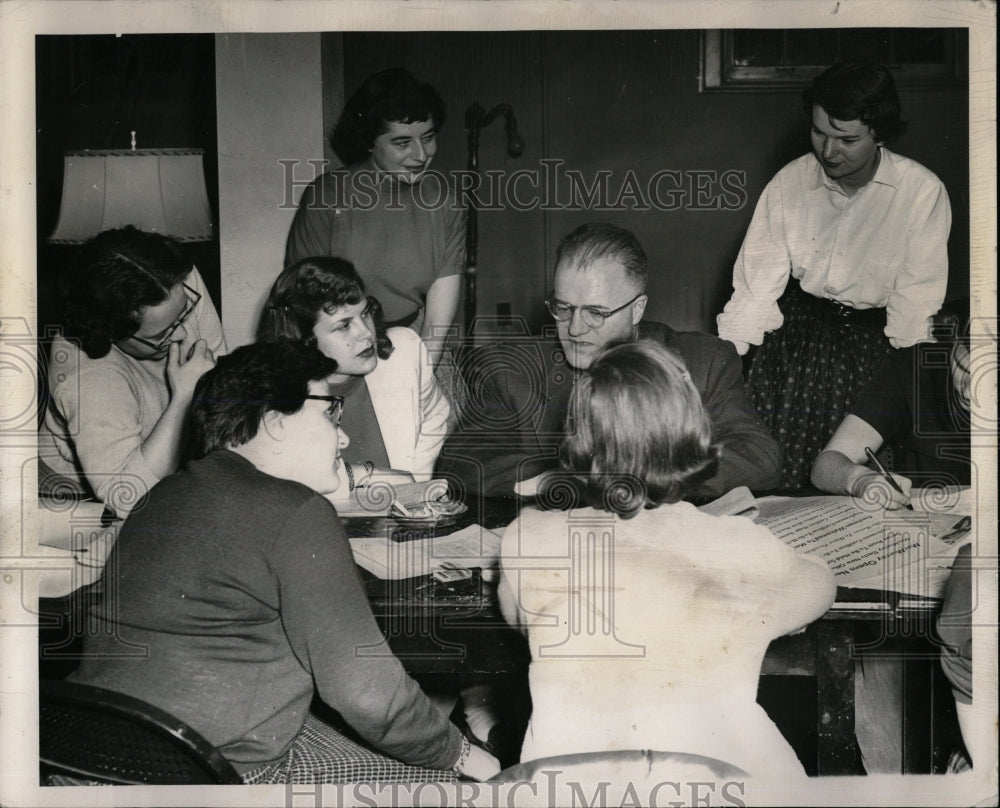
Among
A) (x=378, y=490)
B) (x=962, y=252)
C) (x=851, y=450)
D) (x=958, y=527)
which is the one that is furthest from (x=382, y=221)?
(x=958, y=527)

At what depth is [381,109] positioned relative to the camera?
2.26 metres

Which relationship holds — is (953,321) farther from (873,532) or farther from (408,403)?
(408,403)

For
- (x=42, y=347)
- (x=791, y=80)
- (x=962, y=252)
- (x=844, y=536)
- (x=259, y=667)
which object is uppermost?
(x=791, y=80)

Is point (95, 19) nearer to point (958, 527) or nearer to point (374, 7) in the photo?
point (374, 7)

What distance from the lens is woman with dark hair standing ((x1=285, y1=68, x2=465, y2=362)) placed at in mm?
2256

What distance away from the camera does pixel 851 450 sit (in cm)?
229

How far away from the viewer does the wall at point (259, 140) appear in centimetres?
225

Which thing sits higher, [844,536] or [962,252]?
[962,252]

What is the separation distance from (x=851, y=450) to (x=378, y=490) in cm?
106

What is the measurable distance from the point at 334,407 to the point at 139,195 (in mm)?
636

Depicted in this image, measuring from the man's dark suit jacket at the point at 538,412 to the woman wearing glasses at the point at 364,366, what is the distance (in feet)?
0.26

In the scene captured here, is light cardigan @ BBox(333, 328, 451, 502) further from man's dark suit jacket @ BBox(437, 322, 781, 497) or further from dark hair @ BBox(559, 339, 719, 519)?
dark hair @ BBox(559, 339, 719, 519)

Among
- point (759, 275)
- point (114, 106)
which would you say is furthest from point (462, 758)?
point (114, 106)

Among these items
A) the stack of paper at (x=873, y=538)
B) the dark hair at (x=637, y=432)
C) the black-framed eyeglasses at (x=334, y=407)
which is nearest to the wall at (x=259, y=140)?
the black-framed eyeglasses at (x=334, y=407)
